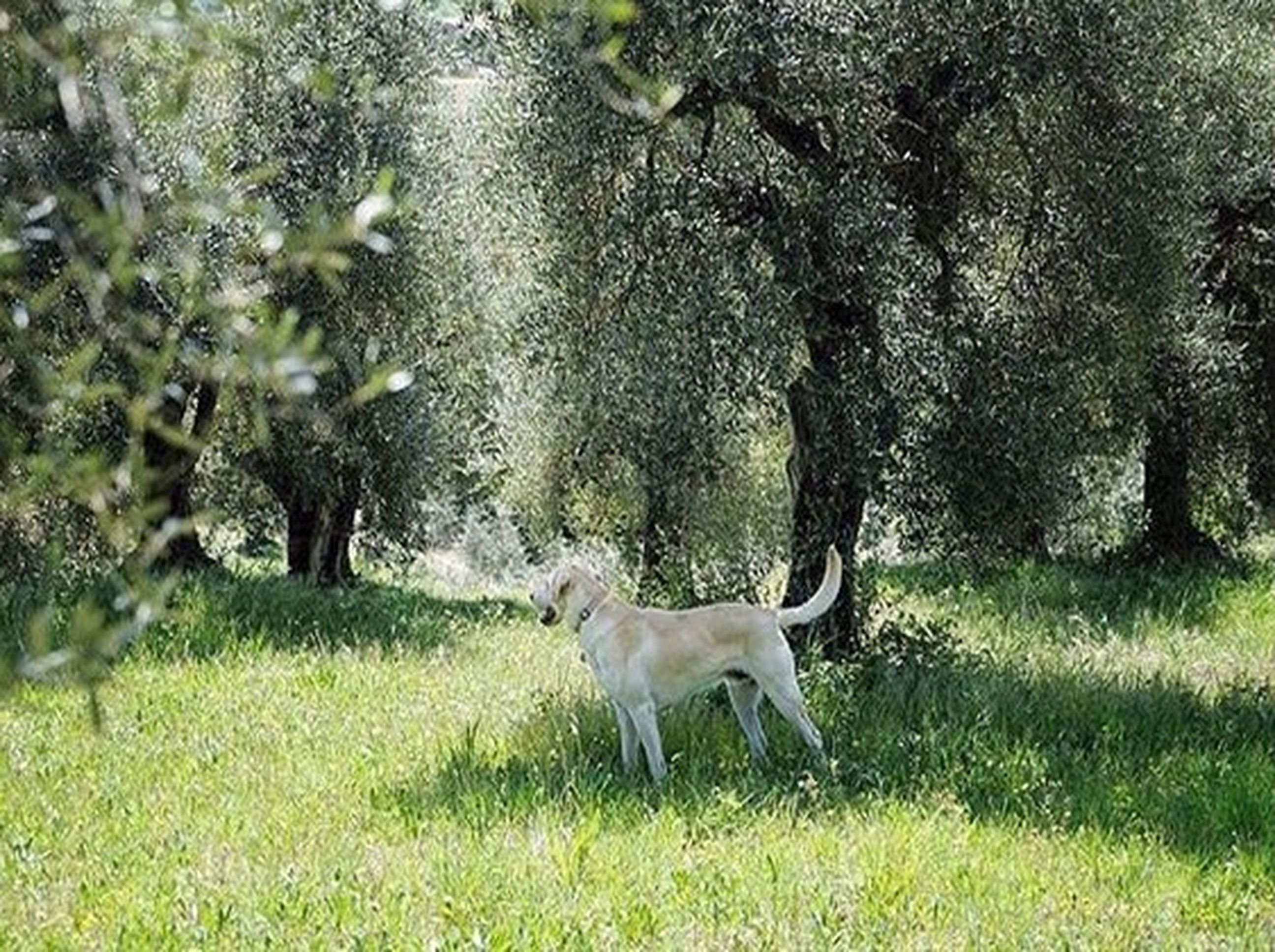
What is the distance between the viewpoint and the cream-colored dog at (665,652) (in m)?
9.93

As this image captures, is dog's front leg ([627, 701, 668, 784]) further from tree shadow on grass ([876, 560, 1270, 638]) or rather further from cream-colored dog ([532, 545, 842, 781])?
tree shadow on grass ([876, 560, 1270, 638])

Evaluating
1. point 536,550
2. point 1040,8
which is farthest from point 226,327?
point 536,550

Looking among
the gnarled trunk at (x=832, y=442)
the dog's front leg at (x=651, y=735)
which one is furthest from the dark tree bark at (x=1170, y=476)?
the dog's front leg at (x=651, y=735)

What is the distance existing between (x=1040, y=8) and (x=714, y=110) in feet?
8.37

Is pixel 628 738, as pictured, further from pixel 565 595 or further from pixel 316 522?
pixel 316 522

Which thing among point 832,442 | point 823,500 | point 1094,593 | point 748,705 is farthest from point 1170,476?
point 748,705

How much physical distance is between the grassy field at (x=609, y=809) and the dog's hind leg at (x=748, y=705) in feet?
0.60

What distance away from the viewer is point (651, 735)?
32.3 feet

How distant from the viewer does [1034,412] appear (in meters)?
12.8

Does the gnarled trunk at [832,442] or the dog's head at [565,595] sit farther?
the gnarled trunk at [832,442]

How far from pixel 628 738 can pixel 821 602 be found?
152 cm

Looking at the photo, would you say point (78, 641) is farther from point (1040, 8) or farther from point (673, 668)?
point (1040, 8)

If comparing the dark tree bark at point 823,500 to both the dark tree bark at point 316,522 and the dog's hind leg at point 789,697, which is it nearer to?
the dog's hind leg at point 789,697

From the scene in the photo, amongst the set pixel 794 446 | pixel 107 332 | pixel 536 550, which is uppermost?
pixel 107 332
